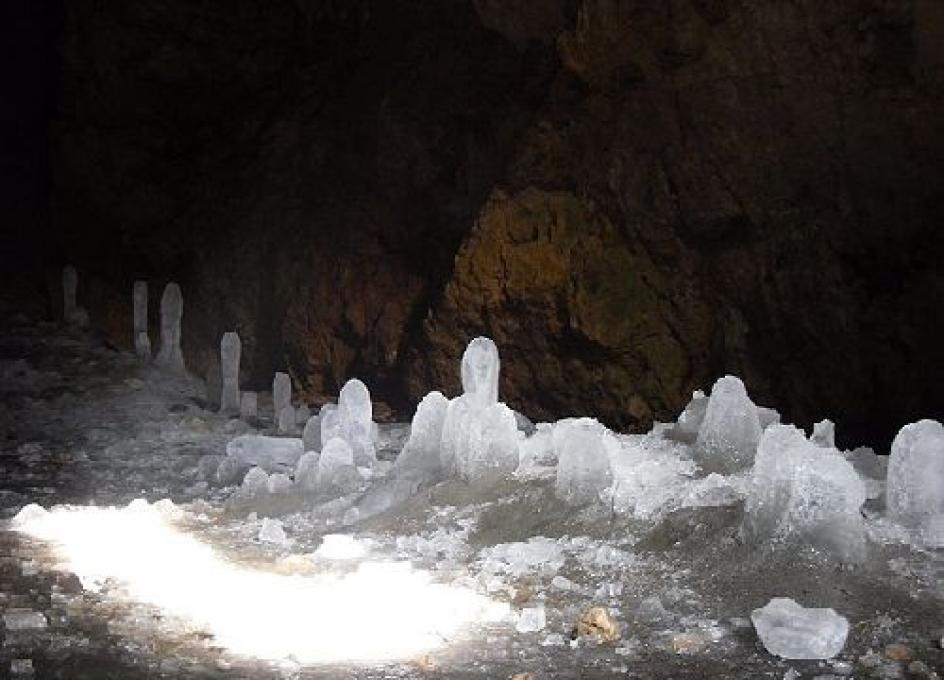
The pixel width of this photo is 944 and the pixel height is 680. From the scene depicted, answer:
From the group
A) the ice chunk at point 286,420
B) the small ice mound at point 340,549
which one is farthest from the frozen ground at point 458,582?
the ice chunk at point 286,420

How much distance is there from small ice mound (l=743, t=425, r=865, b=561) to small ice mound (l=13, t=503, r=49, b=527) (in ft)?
17.8

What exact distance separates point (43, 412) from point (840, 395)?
9.96 metres

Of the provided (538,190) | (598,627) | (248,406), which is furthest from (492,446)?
(248,406)

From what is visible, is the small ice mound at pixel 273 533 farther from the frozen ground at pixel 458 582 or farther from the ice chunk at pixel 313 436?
the ice chunk at pixel 313 436

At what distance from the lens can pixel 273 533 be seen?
7.58 m

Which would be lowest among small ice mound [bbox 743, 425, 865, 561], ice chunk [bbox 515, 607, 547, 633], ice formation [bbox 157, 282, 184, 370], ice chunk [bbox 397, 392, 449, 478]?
ice chunk [bbox 515, 607, 547, 633]

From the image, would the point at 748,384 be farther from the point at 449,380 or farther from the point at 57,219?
the point at 57,219

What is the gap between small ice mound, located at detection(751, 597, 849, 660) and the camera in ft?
16.3

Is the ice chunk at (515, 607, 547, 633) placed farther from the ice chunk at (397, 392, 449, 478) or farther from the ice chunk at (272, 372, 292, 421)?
the ice chunk at (272, 372, 292, 421)

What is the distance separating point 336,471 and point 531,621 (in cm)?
381

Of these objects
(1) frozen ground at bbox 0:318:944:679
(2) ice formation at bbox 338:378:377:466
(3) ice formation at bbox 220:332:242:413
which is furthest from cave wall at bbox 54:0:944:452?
(2) ice formation at bbox 338:378:377:466

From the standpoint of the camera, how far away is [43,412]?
13148mm

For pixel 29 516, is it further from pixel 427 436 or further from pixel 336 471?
pixel 427 436

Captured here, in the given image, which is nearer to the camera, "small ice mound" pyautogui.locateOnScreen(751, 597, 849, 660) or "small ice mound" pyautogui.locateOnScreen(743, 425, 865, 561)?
"small ice mound" pyautogui.locateOnScreen(751, 597, 849, 660)
